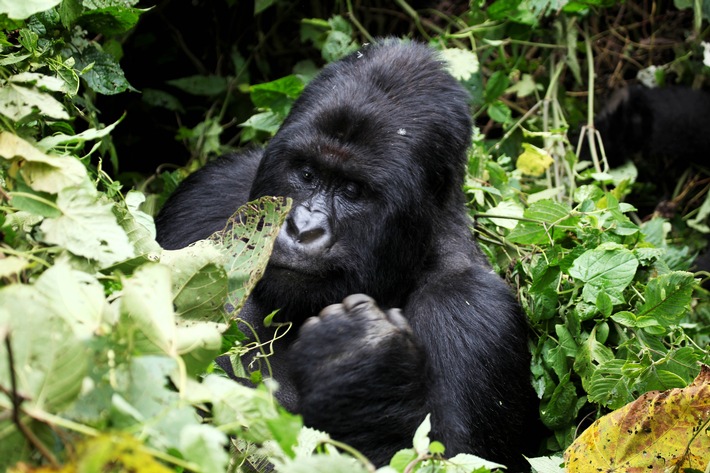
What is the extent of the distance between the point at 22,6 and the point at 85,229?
620mm

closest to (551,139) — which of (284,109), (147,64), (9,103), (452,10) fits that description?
(284,109)

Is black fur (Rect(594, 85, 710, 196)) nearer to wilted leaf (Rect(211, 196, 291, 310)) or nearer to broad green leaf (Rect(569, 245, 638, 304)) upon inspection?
broad green leaf (Rect(569, 245, 638, 304))

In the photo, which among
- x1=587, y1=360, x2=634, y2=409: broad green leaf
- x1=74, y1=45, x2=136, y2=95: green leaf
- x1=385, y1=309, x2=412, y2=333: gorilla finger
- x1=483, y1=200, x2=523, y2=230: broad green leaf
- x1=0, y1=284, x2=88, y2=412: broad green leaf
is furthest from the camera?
x1=483, y1=200, x2=523, y2=230: broad green leaf

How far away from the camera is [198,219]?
363 cm

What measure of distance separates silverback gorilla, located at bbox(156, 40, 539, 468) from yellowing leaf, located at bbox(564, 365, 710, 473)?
41 centimetres

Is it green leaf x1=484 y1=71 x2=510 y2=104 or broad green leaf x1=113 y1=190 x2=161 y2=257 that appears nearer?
broad green leaf x1=113 y1=190 x2=161 y2=257

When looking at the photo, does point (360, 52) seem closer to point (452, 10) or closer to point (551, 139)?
point (551, 139)

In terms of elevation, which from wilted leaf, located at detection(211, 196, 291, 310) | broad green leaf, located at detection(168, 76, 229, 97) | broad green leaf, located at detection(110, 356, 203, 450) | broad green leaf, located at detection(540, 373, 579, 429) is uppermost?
broad green leaf, located at detection(110, 356, 203, 450)

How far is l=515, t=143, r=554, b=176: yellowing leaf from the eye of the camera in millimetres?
4184

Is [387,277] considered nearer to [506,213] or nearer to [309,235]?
[309,235]

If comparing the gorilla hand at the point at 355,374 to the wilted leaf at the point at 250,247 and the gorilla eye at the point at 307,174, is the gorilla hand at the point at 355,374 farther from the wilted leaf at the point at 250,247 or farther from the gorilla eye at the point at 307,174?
the gorilla eye at the point at 307,174

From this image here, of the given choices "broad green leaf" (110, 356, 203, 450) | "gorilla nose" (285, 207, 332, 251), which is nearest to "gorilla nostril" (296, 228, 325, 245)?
"gorilla nose" (285, 207, 332, 251)

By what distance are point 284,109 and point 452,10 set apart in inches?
82.5

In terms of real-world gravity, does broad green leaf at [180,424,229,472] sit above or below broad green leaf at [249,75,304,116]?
above
